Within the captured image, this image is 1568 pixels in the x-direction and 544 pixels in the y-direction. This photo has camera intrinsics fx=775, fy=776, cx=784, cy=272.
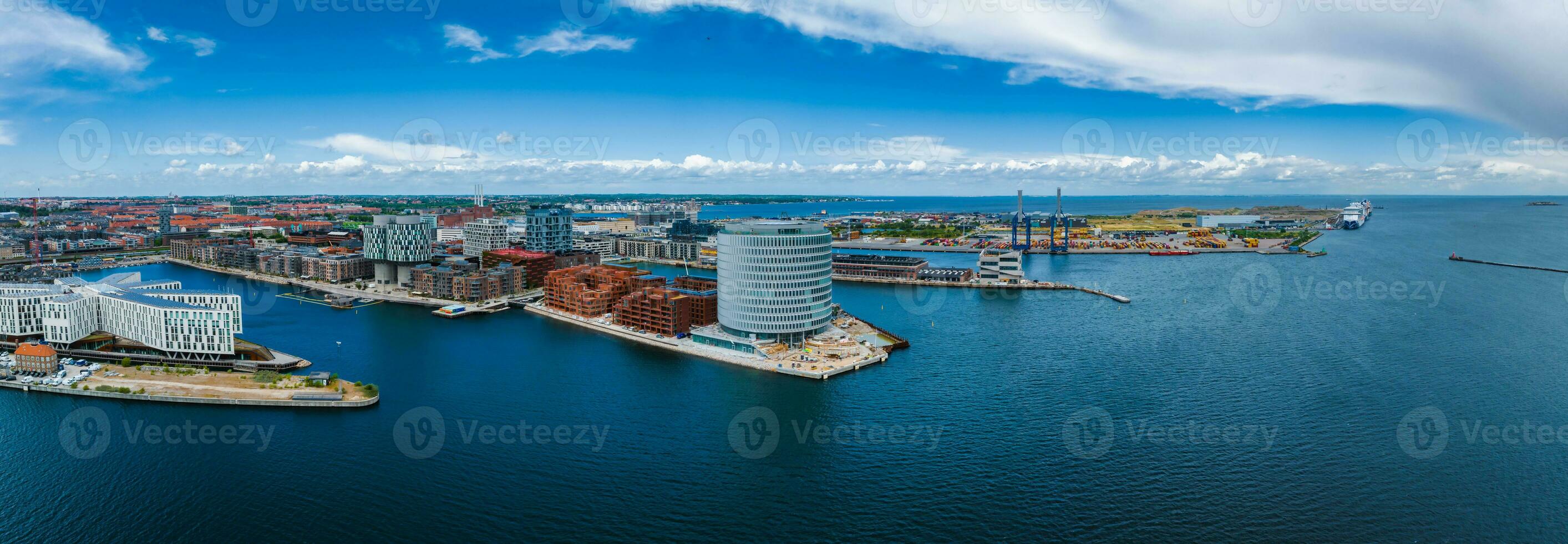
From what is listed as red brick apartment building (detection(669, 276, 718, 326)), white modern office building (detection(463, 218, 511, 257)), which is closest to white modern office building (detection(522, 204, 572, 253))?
white modern office building (detection(463, 218, 511, 257))

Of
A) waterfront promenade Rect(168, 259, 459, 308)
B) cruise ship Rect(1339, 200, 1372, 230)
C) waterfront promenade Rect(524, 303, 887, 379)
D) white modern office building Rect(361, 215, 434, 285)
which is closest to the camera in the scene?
waterfront promenade Rect(524, 303, 887, 379)

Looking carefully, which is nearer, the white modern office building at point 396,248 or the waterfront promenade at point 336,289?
the waterfront promenade at point 336,289

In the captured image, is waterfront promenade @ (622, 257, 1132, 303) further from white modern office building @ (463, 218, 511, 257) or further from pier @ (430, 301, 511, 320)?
white modern office building @ (463, 218, 511, 257)

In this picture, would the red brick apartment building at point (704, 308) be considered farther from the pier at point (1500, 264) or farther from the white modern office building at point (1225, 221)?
the white modern office building at point (1225, 221)

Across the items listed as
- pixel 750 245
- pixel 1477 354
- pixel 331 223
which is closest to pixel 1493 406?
pixel 1477 354

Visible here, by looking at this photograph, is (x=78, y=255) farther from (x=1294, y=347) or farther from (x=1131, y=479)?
(x=1294, y=347)

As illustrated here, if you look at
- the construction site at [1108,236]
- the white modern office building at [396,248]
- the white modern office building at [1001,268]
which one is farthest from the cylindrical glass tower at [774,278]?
the construction site at [1108,236]
